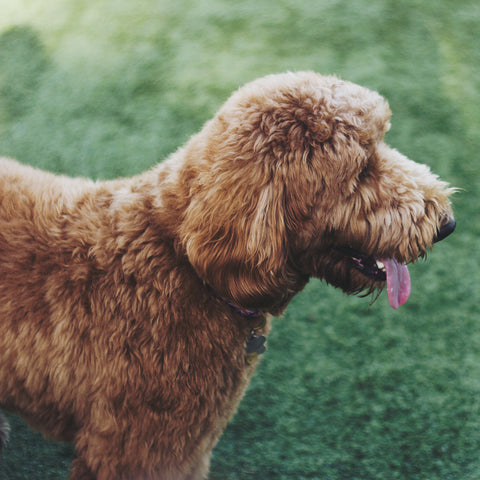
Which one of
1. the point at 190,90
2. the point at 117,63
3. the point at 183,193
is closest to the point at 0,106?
the point at 117,63

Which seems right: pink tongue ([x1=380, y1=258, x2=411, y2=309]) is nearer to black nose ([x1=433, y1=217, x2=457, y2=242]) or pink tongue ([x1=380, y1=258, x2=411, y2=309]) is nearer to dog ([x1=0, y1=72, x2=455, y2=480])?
dog ([x1=0, y1=72, x2=455, y2=480])

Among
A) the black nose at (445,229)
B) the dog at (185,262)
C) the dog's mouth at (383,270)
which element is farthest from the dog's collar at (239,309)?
the black nose at (445,229)

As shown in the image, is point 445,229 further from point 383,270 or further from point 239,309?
point 239,309

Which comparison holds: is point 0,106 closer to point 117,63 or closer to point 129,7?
point 117,63

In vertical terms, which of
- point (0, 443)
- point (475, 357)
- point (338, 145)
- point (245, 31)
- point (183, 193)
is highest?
point (338, 145)

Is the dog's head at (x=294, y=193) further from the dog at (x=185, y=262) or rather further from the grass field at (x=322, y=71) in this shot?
the grass field at (x=322, y=71)

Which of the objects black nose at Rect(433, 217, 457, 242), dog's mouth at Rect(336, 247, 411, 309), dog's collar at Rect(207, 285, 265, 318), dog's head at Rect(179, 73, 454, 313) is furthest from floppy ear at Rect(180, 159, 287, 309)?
black nose at Rect(433, 217, 457, 242)

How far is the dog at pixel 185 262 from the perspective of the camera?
1360mm

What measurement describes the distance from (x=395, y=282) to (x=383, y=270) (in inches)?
2.2

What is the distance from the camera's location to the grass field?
2.11m

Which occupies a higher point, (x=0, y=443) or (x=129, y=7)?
(x=129, y=7)

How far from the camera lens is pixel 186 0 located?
4.18 m

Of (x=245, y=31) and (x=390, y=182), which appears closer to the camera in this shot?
(x=390, y=182)

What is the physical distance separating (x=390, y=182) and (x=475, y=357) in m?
1.29
